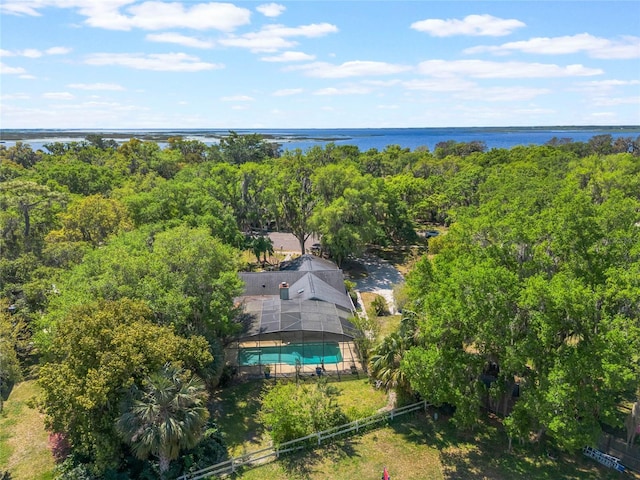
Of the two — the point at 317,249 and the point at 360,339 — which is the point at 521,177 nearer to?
the point at 317,249

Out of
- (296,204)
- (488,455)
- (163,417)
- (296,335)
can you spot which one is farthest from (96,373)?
(296,204)

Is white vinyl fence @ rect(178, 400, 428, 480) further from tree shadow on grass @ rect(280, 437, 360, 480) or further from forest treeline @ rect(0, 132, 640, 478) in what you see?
forest treeline @ rect(0, 132, 640, 478)

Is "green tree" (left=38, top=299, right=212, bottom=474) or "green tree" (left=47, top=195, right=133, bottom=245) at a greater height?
"green tree" (left=47, top=195, right=133, bottom=245)

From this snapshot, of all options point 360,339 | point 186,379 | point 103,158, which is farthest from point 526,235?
point 103,158

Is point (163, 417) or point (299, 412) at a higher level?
point (163, 417)

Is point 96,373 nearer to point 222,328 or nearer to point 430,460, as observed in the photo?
point 222,328

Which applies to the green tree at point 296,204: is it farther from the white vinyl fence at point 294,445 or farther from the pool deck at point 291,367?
the white vinyl fence at point 294,445

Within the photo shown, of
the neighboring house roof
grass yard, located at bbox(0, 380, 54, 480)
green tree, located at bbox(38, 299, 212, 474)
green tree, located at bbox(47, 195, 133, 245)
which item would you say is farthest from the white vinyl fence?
green tree, located at bbox(47, 195, 133, 245)
